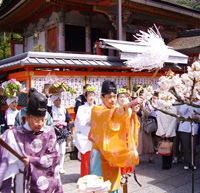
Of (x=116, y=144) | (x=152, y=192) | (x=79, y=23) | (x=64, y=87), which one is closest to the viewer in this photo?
(x=116, y=144)

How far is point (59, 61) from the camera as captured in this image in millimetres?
8188

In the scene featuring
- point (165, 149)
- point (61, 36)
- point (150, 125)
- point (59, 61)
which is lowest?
point (165, 149)

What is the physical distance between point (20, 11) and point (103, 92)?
11708mm

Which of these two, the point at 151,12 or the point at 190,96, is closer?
the point at 190,96

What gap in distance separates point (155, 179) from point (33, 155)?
A: 367 centimetres

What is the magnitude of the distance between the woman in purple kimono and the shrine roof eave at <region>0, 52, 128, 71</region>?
16.7ft

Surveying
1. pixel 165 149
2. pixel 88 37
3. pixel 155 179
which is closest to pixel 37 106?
pixel 155 179

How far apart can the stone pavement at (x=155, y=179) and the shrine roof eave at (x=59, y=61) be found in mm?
2931

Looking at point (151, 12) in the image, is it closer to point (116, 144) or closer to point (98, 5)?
point (98, 5)

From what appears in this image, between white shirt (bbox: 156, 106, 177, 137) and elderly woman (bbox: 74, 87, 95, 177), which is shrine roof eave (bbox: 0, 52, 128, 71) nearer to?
elderly woman (bbox: 74, 87, 95, 177)

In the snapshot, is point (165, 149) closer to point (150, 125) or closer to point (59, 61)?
point (150, 125)

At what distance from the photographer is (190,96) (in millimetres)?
2408

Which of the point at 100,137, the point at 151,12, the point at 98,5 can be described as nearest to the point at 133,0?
the point at 98,5

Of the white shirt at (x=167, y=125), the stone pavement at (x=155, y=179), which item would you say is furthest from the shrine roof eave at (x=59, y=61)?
the white shirt at (x=167, y=125)
